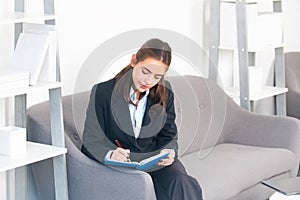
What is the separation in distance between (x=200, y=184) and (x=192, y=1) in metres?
1.43

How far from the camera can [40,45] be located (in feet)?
9.87

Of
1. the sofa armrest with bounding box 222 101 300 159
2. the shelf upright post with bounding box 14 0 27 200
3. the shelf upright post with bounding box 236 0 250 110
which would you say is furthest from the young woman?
the shelf upright post with bounding box 236 0 250 110

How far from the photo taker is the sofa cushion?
3.31 m

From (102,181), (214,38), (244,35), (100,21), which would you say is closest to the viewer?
(102,181)

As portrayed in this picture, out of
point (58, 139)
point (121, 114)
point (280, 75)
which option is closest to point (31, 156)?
point (58, 139)

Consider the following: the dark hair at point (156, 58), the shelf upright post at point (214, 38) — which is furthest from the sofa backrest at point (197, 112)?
the dark hair at point (156, 58)

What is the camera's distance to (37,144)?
3.16 metres

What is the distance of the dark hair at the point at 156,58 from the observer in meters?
2.99

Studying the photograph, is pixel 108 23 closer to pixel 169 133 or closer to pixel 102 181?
pixel 169 133

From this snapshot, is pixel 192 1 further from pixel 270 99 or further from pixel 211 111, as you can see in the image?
pixel 270 99

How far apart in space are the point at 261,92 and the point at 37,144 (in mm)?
1758

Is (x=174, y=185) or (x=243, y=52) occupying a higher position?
(x=243, y=52)

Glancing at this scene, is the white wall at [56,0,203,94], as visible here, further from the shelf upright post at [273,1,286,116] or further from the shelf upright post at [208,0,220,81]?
the shelf upright post at [273,1,286,116]

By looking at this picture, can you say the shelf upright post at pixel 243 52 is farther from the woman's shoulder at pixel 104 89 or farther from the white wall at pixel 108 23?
the woman's shoulder at pixel 104 89
